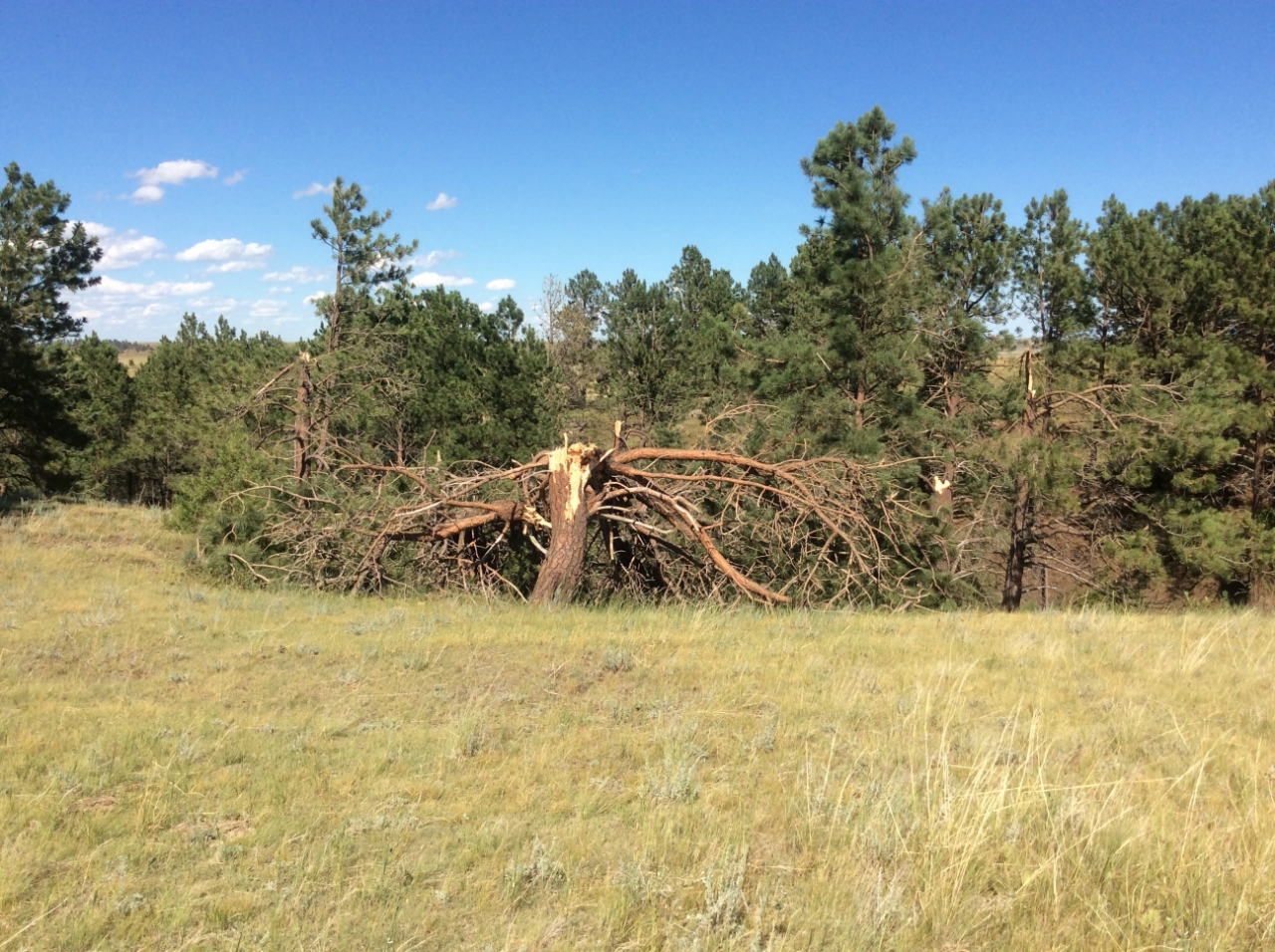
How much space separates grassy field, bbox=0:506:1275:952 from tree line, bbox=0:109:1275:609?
3678 mm

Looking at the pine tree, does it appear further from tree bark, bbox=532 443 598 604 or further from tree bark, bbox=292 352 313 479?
tree bark, bbox=532 443 598 604

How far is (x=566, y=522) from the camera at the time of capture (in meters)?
8.98

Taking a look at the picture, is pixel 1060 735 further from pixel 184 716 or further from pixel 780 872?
pixel 184 716

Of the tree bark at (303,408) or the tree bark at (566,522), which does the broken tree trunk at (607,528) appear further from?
the tree bark at (303,408)

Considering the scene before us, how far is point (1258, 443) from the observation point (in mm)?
15328

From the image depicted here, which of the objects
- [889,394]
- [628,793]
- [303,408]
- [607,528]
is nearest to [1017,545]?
[889,394]

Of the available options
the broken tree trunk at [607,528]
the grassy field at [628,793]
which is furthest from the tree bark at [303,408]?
the grassy field at [628,793]

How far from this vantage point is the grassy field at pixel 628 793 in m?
2.65

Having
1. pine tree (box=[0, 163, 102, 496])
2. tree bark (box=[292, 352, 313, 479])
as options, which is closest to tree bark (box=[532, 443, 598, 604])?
tree bark (box=[292, 352, 313, 479])

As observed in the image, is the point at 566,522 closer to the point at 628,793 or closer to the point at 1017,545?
the point at 628,793

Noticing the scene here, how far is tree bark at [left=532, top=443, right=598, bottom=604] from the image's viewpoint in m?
8.84

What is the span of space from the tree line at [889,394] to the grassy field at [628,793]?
3.68 metres

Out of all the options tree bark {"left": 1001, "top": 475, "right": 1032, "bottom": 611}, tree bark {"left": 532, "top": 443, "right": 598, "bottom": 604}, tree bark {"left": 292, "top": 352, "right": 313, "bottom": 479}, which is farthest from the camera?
tree bark {"left": 1001, "top": 475, "right": 1032, "bottom": 611}

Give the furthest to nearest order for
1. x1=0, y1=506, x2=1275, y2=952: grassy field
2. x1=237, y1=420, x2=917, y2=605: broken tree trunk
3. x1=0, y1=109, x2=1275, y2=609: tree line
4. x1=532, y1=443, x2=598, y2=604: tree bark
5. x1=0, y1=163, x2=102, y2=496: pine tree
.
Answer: x1=0, y1=163, x2=102, y2=496: pine tree, x1=0, y1=109, x2=1275, y2=609: tree line, x1=237, y1=420, x2=917, y2=605: broken tree trunk, x1=532, y1=443, x2=598, y2=604: tree bark, x1=0, y1=506, x2=1275, y2=952: grassy field
